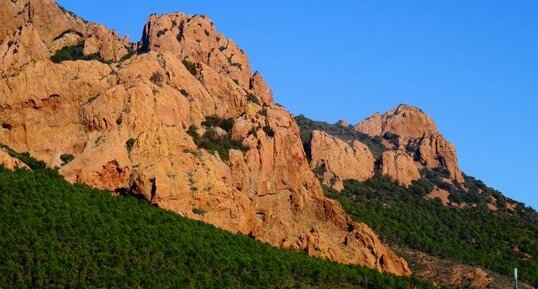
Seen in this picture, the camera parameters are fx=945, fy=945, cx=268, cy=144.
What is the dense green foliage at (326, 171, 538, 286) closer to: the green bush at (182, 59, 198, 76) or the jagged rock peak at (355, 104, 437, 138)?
the jagged rock peak at (355, 104, 437, 138)

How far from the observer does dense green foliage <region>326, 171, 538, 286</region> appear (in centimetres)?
11506

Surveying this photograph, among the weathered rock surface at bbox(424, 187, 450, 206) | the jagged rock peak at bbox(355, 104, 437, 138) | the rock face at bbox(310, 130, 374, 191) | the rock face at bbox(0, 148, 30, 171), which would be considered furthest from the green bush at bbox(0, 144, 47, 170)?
the jagged rock peak at bbox(355, 104, 437, 138)

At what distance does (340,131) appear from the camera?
17375cm

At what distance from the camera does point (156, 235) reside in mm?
84562

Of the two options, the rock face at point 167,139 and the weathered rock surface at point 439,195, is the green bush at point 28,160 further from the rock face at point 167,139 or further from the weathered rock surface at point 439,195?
the weathered rock surface at point 439,195

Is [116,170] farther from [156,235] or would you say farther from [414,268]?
[414,268]

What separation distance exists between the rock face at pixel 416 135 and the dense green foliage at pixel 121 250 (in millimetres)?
56869

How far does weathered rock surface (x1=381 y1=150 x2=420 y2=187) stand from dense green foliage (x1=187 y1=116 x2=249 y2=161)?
138 ft

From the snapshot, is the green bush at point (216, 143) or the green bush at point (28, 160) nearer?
the green bush at point (28, 160)

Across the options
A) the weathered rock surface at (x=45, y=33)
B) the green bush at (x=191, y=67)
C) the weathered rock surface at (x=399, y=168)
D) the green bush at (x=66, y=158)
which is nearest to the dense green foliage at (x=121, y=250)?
the green bush at (x=66, y=158)

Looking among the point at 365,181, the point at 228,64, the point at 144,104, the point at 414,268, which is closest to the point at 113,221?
the point at 144,104

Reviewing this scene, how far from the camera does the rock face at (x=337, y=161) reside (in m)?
133

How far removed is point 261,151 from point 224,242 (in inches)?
685

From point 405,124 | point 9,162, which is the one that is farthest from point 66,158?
point 405,124
